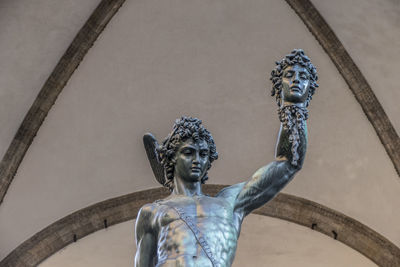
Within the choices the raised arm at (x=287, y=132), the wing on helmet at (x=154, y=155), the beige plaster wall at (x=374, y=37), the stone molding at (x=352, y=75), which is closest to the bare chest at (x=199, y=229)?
the raised arm at (x=287, y=132)

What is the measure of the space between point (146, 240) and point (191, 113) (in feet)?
23.2

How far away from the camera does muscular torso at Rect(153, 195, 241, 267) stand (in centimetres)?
242

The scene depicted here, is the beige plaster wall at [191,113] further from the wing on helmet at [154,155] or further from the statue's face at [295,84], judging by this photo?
the statue's face at [295,84]

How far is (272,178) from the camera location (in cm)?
269

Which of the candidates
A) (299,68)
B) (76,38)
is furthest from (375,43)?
(299,68)

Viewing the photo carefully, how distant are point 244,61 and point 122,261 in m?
2.89

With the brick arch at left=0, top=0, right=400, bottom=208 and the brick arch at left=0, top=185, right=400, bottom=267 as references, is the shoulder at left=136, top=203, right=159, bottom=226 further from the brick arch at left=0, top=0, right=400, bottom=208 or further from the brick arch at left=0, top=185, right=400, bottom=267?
the brick arch at left=0, top=185, right=400, bottom=267

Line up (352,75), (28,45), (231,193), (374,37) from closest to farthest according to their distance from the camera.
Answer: (231,193), (374,37), (28,45), (352,75)

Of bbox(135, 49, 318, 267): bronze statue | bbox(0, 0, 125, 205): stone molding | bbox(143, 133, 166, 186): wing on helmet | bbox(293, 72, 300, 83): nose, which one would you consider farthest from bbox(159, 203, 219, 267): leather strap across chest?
bbox(0, 0, 125, 205): stone molding

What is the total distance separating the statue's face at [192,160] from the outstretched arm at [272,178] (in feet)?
0.50

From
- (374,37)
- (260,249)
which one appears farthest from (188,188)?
(260,249)

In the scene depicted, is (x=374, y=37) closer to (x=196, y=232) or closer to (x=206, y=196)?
(x=206, y=196)

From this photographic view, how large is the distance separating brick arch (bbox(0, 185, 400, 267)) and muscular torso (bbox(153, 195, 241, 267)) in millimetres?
7386

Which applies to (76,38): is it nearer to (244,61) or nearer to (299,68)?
(244,61)
